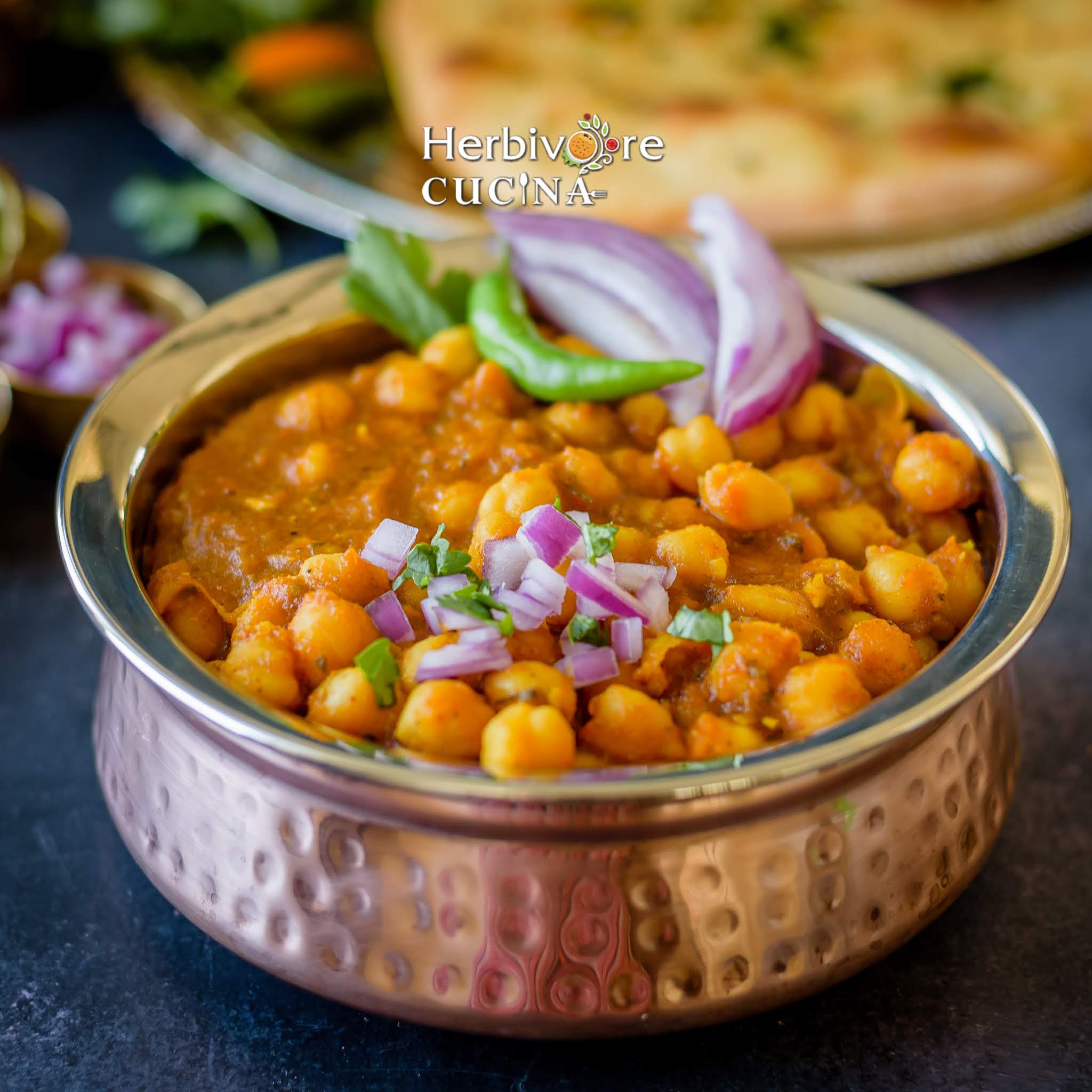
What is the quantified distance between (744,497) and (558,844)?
2.70 ft

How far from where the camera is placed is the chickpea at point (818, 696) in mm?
1945

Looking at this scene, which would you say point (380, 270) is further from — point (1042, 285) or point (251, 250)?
point (1042, 285)

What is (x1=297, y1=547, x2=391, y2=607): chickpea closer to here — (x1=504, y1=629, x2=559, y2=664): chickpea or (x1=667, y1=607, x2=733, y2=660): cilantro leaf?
(x1=504, y1=629, x2=559, y2=664): chickpea

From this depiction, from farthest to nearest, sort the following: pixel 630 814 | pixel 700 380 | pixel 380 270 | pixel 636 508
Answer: pixel 380 270
pixel 700 380
pixel 636 508
pixel 630 814

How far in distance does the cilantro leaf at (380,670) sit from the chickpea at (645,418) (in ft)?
2.81

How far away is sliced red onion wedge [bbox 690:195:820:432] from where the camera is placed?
2539 mm

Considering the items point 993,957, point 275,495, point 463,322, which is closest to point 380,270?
point 463,322

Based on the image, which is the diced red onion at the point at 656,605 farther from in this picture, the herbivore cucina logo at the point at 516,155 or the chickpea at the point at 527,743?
the herbivore cucina logo at the point at 516,155

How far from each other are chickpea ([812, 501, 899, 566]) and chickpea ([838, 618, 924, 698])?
301 millimetres

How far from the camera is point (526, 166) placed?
3980 millimetres

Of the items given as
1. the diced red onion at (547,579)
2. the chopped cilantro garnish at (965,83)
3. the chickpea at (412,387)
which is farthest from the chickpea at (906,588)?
the chopped cilantro garnish at (965,83)

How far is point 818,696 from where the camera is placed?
6.40 feet

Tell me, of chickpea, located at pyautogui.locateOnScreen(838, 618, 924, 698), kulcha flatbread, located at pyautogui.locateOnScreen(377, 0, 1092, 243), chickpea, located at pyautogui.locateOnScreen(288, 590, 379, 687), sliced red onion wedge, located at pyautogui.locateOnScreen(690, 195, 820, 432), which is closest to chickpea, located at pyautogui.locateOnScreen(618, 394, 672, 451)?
sliced red onion wedge, located at pyautogui.locateOnScreen(690, 195, 820, 432)

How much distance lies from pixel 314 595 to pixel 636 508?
2.15 ft
